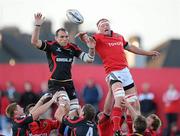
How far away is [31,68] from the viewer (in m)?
33.4

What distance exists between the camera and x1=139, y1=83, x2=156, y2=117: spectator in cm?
2938

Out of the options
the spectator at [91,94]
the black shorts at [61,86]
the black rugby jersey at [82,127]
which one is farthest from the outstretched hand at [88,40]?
the spectator at [91,94]

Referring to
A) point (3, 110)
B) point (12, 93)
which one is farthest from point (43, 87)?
point (3, 110)

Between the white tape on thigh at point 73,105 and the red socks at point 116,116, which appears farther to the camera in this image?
the white tape on thigh at point 73,105

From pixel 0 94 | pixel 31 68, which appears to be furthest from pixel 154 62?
pixel 0 94

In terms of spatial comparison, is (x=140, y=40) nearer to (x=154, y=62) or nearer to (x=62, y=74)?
(x=154, y=62)

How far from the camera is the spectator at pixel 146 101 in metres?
29.4

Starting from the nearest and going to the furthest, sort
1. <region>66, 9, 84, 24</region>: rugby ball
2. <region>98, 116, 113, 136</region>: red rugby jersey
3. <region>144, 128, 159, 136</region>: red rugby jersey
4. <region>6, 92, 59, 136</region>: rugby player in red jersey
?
<region>144, 128, 159, 136</region>: red rugby jersey < <region>6, 92, 59, 136</region>: rugby player in red jersey < <region>66, 9, 84, 24</region>: rugby ball < <region>98, 116, 113, 136</region>: red rugby jersey

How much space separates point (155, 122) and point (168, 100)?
14.4m

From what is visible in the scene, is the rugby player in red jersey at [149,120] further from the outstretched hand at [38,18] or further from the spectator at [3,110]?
the spectator at [3,110]

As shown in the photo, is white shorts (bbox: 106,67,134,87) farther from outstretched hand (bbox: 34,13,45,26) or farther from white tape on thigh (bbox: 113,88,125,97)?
outstretched hand (bbox: 34,13,45,26)

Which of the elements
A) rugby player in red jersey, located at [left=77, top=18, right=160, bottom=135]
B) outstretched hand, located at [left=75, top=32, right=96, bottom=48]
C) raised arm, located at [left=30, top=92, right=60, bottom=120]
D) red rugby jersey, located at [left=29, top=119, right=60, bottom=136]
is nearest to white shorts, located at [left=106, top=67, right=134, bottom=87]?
rugby player in red jersey, located at [left=77, top=18, right=160, bottom=135]

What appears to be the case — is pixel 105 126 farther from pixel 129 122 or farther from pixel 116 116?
pixel 116 116

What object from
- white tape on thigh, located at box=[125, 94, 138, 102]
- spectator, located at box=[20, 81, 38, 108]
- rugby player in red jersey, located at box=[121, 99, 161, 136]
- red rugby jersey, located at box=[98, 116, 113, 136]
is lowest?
spectator, located at box=[20, 81, 38, 108]
